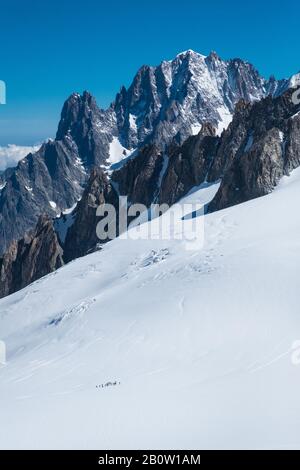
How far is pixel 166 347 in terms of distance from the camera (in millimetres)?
23766

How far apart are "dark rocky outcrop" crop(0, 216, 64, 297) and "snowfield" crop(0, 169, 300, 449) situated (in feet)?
176

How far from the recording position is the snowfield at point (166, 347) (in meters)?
15.4

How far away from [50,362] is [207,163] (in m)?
62.5

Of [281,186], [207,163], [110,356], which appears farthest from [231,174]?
[110,356]

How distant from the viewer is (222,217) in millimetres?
45375

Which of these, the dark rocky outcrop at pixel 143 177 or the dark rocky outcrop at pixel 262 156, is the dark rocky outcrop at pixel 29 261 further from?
the dark rocky outcrop at pixel 262 156

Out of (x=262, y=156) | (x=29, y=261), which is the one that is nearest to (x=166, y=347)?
(x=262, y=156)

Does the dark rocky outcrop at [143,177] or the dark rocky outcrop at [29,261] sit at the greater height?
the dark rocky outcrop at [143,177]

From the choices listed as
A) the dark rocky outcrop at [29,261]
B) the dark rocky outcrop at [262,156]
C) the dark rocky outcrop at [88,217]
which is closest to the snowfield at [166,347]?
the dark rocky outcrop at [262,156]

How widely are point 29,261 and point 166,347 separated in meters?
75.6

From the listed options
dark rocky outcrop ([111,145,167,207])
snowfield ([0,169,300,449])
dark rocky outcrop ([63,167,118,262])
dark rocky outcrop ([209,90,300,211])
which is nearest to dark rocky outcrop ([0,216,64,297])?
dark rocky outcrop ([63,167,118,262])

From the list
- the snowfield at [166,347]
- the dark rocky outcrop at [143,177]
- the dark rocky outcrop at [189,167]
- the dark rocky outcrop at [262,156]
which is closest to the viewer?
the snowfield at [166,347]

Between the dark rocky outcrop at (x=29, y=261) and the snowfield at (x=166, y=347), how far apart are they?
2109 inches
